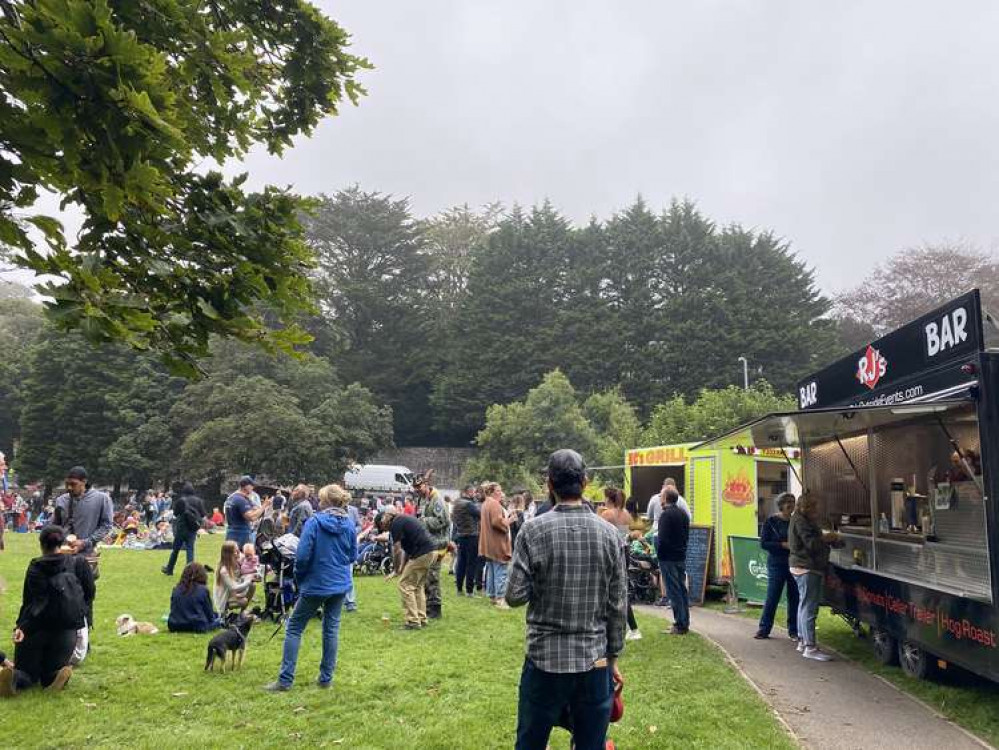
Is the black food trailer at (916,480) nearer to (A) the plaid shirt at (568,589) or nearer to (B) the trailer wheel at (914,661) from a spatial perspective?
(B) the trailer wheel at (914,661)

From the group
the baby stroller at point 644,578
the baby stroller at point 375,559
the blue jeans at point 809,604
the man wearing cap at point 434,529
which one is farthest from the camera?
the baby stroller at point 375,559

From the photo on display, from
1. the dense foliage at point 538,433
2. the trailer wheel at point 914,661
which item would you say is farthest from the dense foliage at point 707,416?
the trailer wheel at point 914,661

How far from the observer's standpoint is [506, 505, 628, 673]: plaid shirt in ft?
10.7

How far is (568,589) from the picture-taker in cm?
330

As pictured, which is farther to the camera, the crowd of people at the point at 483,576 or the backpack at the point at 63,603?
the backpack at the point at 63,603

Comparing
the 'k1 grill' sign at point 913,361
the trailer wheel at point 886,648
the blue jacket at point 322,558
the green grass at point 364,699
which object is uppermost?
the 'k1 grill' sign at point 913,361

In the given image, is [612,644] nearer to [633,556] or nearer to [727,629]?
[727,629]

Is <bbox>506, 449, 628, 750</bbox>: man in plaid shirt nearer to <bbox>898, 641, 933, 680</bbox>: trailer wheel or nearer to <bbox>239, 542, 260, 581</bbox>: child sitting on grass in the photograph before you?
<bbox>898, 641, 933, 680</bbox>: trailer wheel

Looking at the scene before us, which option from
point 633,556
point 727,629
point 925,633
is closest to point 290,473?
point 633,556

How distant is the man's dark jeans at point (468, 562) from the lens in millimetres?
12385

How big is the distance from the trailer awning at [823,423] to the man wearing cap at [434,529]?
3.91 m

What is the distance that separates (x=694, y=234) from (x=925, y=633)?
155 ft

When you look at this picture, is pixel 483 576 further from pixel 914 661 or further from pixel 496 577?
pixel 914 661

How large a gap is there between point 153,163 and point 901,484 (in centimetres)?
771
